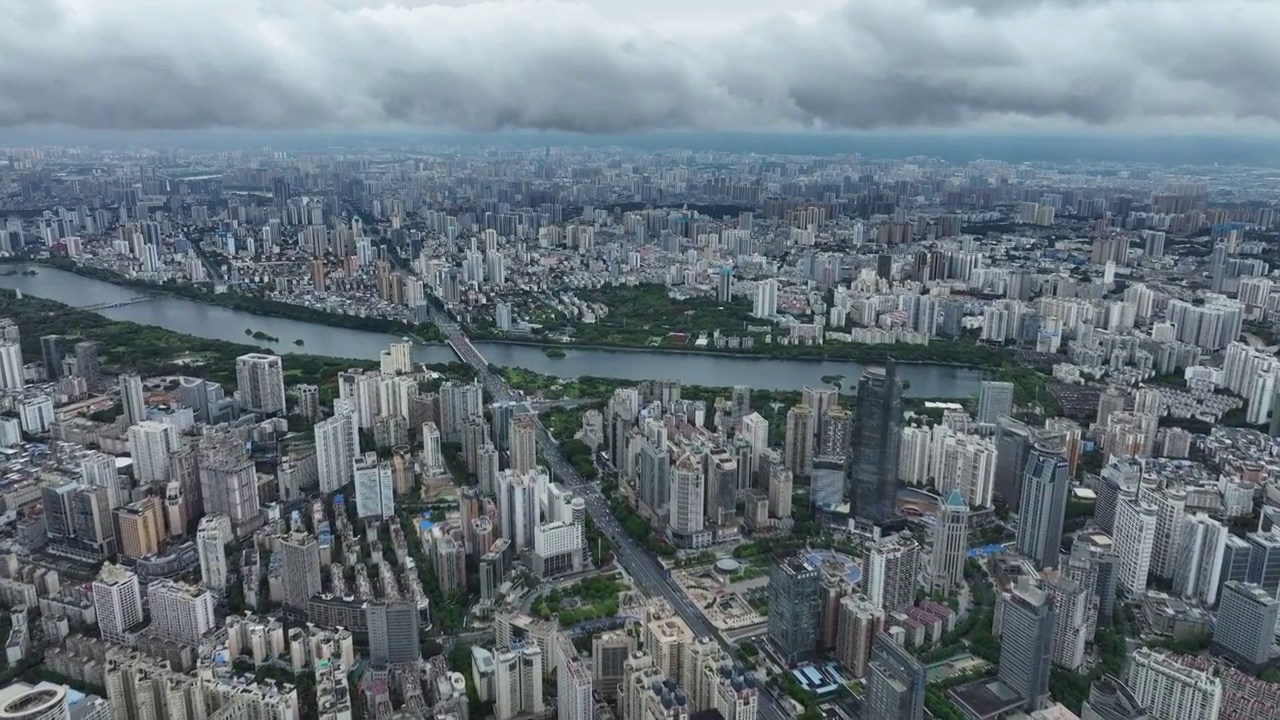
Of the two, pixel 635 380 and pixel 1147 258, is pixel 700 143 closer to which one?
pixel 1147 258

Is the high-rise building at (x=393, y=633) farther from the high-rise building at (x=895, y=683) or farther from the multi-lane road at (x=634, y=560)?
the high-rise building at (x=895, y=683)

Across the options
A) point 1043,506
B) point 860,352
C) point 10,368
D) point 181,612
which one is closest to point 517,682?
point 181,612

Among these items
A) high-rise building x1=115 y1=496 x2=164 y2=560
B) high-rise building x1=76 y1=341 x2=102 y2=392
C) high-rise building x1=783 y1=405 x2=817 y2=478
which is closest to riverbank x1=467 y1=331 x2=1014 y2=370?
high-rise building x1=783 y1=405 x2=817 y2=478

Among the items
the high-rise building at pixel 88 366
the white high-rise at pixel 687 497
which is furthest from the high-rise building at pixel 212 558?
the high-rise building at pixel 88 366

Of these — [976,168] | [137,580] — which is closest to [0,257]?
[137,580]

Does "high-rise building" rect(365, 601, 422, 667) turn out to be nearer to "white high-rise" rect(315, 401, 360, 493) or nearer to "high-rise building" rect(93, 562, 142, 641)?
"high-rise building" rect(93, 562, 142, 641)

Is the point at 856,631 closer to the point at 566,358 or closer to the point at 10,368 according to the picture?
the point at 566,358
